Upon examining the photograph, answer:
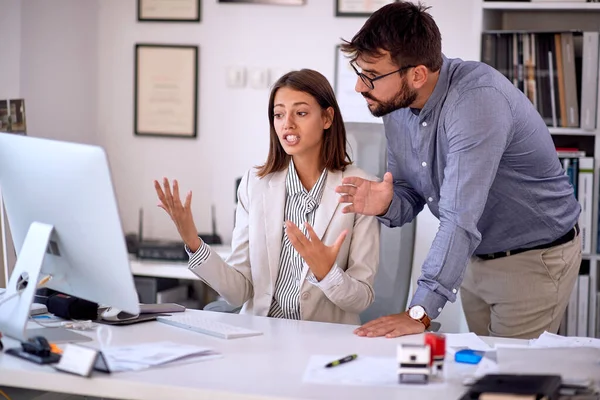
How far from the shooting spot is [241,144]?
13.1 ft

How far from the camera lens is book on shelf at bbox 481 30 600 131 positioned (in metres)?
3.03

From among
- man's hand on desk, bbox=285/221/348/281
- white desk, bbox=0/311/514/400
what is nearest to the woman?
man's hand on desk, bbox=285/221/348/281

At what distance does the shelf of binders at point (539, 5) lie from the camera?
3.03 m

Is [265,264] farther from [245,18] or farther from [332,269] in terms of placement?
[245,18]

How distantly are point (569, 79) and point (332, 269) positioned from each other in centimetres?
142

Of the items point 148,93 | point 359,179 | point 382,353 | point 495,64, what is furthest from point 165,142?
point 382,353

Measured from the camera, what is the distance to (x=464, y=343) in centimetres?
186

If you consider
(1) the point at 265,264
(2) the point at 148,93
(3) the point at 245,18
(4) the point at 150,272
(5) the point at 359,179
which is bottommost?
(4) the point at 150,272

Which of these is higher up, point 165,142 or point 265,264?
point 165,142

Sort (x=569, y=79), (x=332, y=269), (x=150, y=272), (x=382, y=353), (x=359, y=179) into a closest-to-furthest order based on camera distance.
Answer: (x=382, y=353), (x=332, y=269), (x=359, y=179), (x=569, y=79), (x=150, y=272)

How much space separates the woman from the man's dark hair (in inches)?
13.9

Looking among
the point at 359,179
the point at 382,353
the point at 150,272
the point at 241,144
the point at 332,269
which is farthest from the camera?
the point at 241,144

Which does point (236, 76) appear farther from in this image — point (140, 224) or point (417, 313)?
point (417, 313)

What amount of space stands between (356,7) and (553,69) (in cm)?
102
